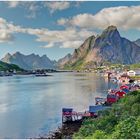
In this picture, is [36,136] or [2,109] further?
[2,109]

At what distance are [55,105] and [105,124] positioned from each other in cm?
1926

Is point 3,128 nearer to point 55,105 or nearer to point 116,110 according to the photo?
point 116,110

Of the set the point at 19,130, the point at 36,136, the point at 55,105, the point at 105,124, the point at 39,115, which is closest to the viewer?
the point at 105,124

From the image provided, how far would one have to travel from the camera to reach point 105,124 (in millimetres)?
12805

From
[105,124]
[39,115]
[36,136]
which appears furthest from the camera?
[39,115]

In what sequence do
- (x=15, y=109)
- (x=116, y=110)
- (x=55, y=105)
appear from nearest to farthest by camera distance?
(x=116, y=110) → (x=15, y=109) → (x=55, y=105)

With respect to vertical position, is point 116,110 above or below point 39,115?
above

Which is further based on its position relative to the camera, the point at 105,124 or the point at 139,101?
the point at 139,101

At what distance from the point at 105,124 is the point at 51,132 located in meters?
7.63

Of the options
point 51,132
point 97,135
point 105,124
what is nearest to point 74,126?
point 51,132

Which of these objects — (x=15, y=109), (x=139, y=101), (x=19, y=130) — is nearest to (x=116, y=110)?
(x=139, y=101)

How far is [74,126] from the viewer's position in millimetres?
20953

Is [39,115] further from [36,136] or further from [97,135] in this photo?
[97,135]

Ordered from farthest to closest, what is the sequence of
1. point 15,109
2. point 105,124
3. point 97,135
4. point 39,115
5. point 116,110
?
point 15,109 → point 39,115 → point 116,110 → point 105,124 → point 97,135
